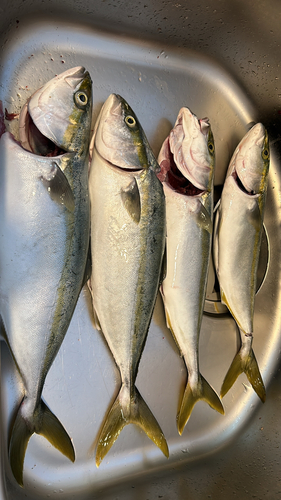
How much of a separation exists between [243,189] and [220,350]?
79 centimetres

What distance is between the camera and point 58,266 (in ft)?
3.46

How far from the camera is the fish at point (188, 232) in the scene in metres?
1.37

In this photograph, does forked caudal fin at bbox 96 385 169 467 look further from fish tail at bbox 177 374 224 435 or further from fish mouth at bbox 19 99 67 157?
fish mouth at bbox 19 99 67 157

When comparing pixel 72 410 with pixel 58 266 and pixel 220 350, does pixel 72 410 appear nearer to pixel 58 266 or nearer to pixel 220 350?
pixel 58 266

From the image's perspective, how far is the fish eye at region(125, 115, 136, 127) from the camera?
1.22 m

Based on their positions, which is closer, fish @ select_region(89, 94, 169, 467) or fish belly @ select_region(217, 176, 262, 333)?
fish @ select_region(89, 94, 169, 467)

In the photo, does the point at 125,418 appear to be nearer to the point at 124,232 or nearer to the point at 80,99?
the point at 124,232

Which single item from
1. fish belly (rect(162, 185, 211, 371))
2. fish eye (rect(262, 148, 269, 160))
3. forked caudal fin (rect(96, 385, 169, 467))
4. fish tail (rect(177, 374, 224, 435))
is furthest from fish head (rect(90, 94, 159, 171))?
fish tail (rect(177, 374, 224, 435))

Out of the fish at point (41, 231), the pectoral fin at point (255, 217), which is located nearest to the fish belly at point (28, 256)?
the fish at point (41, 231)

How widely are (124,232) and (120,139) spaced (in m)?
0.32

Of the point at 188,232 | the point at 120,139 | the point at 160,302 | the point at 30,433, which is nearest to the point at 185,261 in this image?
the point at 188,232

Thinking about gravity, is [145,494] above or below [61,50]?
below

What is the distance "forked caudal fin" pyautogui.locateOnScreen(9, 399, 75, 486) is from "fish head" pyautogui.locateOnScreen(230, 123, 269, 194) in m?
1.20

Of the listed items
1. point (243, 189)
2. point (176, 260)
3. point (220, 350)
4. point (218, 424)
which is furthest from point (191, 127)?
point (218, 424)
